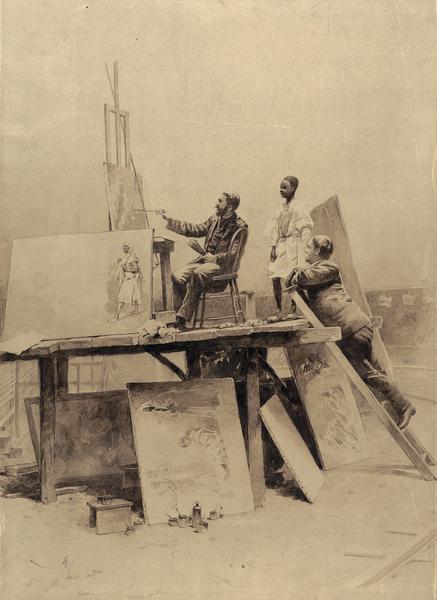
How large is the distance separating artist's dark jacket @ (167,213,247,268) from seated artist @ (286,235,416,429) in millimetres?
533

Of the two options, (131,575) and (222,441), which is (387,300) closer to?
(222,441)

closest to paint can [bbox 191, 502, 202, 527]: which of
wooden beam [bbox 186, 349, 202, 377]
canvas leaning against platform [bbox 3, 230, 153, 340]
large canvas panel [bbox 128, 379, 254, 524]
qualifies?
large canvas panel [bbox 128, 379, 254, 524]

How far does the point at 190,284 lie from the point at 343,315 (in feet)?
4.05

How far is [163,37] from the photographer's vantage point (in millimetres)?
5453

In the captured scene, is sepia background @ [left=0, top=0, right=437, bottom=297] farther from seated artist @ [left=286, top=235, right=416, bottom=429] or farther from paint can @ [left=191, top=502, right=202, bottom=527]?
paint can @ [left=191, top=502, right=202, bottom=527]

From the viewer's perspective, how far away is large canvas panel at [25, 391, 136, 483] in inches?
225

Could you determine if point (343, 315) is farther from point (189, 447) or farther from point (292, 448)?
point (189, 447)

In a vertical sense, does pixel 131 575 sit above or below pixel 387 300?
below

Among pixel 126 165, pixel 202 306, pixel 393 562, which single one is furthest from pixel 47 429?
pixel 393 562

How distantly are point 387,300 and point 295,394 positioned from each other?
3.35 ft

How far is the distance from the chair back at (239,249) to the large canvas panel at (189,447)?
88 cm

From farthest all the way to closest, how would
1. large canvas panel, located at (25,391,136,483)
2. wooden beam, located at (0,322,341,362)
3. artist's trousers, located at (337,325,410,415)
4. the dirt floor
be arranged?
large canvas panel, located at (25,391,136,483) < artist's trousers, located at (337,325,410,415) < wooden beam, located at (0,322,341,362) < the dirt floor

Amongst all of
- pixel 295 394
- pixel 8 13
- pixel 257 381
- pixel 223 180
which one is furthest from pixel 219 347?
pixel 8 13

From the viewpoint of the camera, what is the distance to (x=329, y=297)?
18.6ft
